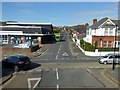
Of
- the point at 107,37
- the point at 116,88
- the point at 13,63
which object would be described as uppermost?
the point at 107,37

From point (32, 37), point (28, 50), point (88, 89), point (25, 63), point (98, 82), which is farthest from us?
point (32, 37)

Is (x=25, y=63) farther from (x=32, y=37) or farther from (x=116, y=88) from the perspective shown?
(x=32, y=37)

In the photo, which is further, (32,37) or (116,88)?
(32,37)

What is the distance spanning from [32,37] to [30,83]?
38362mm

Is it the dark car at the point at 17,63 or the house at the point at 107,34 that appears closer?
the dark car at the point at 17,63

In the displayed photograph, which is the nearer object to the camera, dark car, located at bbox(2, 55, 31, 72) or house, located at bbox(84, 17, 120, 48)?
dark car, located at bbox(2, 55, 31, 72)

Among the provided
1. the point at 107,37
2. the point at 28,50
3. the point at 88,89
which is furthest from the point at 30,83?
the point at 107,37

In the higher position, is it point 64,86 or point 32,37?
point 32,37

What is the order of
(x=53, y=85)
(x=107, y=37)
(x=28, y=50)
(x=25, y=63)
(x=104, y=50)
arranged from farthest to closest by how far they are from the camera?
(x=107, y=37)
(x=28, y=50)
(x=104, y=50)
(x=25, y=63)
(x=53, y=85)

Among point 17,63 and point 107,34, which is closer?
point 17,63

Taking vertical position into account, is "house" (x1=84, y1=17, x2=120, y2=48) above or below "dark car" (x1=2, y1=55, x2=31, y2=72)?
above

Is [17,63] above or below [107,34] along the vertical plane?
below

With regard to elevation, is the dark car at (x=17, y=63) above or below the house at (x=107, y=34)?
below

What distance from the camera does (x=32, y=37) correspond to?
48.2m
